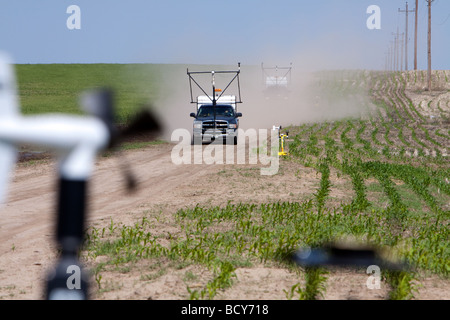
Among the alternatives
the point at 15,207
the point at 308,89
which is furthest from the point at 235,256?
the point at 308,89

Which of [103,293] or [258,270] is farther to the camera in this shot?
[258,270]

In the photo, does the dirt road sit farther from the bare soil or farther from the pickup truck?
the pickup truck

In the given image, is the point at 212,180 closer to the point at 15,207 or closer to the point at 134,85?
the point at 15,207

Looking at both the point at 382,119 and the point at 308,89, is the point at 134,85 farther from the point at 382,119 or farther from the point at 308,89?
the point at 382,119

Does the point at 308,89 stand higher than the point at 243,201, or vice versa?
the point at 308,89

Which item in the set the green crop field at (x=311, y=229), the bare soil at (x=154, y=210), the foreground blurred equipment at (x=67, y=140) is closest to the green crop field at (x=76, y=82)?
the bare soil at (x=154, y=210)

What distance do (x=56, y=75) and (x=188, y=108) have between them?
172ft

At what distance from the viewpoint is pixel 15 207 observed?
11.3m

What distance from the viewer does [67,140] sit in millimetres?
1742

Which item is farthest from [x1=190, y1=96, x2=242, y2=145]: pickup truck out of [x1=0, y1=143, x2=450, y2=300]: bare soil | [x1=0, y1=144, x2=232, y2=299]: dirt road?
[x1=0, y1=144, x2=232, y2=299]: dirt road

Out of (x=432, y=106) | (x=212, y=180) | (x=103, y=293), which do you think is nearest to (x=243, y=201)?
(x=212, y=180)

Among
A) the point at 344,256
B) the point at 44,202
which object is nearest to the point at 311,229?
the point at 344,256
